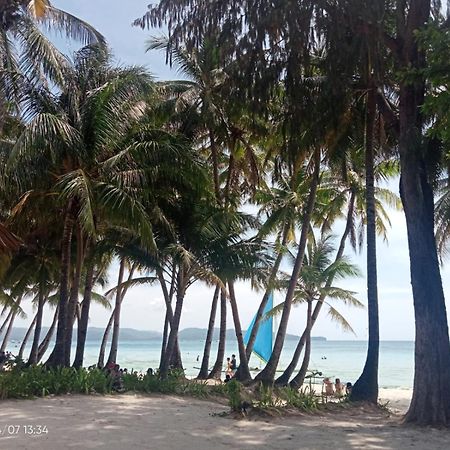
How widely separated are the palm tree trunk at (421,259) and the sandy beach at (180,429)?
74 cm

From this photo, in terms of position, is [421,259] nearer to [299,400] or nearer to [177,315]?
[299,400]

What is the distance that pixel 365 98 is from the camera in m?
16.3

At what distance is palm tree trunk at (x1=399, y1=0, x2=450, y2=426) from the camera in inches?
454

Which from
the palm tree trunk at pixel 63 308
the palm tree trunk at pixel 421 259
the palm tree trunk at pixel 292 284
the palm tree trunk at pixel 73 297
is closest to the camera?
the palm tree trunk at pixel 421 259

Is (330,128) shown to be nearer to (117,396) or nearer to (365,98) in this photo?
(365,98)

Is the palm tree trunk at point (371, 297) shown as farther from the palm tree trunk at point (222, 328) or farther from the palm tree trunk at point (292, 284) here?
the palm tree trunk at point (222, 328)

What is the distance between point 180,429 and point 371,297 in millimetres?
8203

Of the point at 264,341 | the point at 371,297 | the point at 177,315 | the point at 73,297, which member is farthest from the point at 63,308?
the point at 264,341

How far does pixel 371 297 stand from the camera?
16.4 metres

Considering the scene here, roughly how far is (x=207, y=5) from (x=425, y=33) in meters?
4.38

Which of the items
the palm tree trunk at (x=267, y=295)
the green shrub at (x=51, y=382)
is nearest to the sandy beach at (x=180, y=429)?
the green shrub at (x=51, y=382)

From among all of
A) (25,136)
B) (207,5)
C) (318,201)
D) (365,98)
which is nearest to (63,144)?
(25,136)

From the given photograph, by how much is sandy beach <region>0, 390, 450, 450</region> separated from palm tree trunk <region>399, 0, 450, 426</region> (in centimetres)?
74

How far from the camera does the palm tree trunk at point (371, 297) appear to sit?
15.4m
